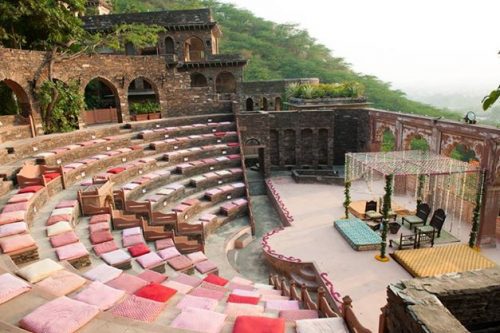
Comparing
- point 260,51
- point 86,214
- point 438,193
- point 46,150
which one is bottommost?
point 438,193

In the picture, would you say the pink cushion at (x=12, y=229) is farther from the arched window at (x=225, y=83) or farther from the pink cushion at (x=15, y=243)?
the arched window at (x=225, y=83)

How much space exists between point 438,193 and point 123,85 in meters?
18.2

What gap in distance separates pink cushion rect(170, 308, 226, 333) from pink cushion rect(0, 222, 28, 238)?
449 centimetres

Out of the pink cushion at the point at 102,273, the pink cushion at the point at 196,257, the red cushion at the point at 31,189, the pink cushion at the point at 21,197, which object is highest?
the red cushion at the point at 31,189

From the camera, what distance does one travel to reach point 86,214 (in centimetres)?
1037

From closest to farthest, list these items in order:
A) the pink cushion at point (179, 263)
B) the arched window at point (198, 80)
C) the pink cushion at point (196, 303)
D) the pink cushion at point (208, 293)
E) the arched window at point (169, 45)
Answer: the pink cushion at point (196, 303) → the pink cushion at point (208, 293) → the pink cushion at point (179, 263) → the arched window at point (169, 45) → the arched window at point (198, 80)

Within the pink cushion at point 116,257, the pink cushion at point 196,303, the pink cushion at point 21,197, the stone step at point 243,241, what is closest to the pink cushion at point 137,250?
the pink cushion at point 116,257

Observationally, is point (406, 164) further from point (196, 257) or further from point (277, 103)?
point (277, 103)

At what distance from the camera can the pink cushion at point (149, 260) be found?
8.22 meters

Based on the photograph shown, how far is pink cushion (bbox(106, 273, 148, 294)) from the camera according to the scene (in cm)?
642

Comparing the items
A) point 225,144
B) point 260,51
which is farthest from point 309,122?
point 260,51

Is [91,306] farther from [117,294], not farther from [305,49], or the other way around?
[305,49]

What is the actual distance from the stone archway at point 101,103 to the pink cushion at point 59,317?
16620 millimetres

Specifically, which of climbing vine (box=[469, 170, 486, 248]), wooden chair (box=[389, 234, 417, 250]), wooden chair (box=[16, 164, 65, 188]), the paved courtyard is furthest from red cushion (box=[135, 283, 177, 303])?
climbing vine (box=[469, 170, 486, 248])
